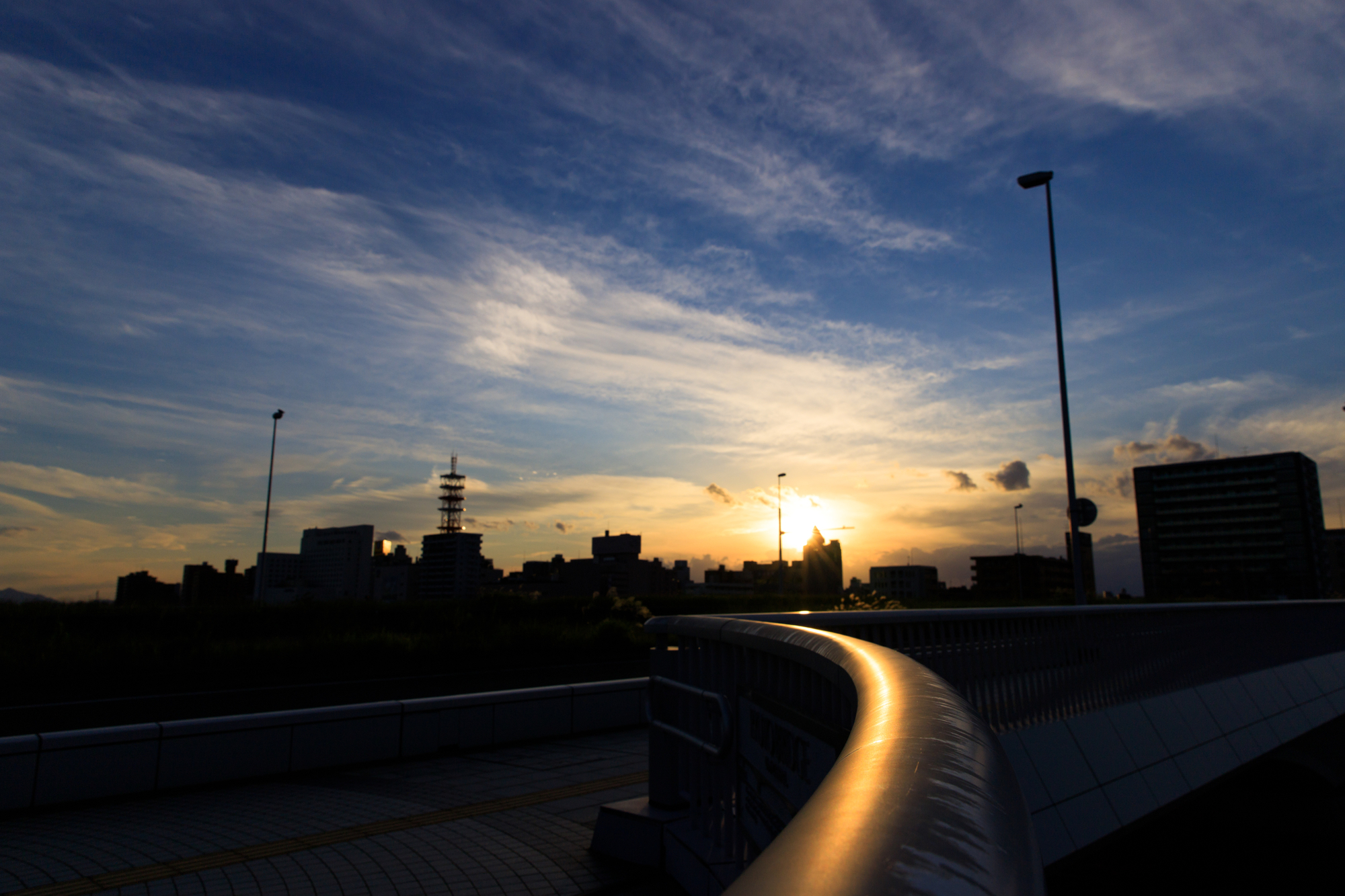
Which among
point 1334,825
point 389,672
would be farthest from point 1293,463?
point 389,672

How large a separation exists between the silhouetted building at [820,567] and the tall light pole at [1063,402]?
71.9m

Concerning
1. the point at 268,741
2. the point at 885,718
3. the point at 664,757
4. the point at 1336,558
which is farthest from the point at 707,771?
the point at 1336,558

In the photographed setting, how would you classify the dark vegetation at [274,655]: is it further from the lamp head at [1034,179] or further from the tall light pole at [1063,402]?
the lamp head at [1034,179]

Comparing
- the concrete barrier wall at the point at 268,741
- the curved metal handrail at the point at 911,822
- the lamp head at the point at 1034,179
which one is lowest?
the concrete barrier wall at the point at 268,741

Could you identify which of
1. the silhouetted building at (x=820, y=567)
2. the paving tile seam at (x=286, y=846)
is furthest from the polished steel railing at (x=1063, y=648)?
the silhouetted building at (x=820, y=567)

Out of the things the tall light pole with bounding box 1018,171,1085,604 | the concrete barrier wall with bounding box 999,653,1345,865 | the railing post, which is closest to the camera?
the railing post

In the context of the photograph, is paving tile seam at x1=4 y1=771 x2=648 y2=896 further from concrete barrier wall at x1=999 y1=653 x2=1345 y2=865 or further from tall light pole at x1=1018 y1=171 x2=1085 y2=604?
tall light pole at x1=1018 y1=171 x2=1085 y2=604

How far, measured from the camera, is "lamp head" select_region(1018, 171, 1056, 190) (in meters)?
22.6

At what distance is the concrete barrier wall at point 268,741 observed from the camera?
22.5 ft

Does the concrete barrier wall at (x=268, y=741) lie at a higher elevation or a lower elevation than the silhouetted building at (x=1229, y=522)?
lower

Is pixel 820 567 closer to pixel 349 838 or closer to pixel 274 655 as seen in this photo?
pixel 274 655

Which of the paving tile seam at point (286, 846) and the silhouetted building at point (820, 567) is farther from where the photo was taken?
Result: the silhouetted building at point (820, 567)

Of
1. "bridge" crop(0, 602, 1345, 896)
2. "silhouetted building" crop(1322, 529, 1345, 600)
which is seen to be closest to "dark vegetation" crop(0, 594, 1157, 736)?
"bridge" crop(0, 602, 1345, 896)

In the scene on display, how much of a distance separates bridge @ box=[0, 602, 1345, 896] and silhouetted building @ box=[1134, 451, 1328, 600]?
146329 millimetres
